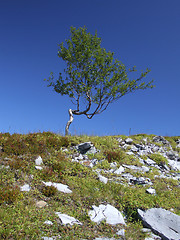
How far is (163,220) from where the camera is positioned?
7.21 metres

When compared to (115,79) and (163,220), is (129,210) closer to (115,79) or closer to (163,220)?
(163,220)

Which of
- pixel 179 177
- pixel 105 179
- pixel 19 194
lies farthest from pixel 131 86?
pixel 19 194

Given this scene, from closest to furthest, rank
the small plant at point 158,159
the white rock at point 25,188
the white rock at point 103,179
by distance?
the white rock at point 25,188 → the white rock at point 103,179 → the small plant at point 158,159

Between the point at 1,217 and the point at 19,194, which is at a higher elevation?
the point at 19,194

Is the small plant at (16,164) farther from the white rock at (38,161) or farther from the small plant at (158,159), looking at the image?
the small plant at (158,159)

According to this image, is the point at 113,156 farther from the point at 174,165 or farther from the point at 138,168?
the point at 174,165

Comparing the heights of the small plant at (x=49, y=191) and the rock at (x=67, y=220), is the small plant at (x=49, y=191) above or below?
above

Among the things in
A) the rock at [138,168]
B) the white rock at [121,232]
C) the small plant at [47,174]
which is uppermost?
the rock at [138,168]

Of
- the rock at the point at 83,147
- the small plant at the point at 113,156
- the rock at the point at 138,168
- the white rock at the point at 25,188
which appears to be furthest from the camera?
the rock at the point at 83,147

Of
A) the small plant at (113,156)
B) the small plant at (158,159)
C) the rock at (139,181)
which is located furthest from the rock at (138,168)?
the small plant at (158,159)

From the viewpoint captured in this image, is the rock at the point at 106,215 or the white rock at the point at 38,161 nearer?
the rock at the point at 106,215

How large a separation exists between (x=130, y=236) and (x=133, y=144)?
36.2ft

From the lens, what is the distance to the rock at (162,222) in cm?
664

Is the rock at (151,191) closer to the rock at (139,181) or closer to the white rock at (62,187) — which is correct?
the rock at (139,181)
